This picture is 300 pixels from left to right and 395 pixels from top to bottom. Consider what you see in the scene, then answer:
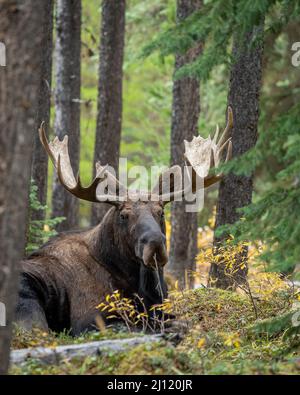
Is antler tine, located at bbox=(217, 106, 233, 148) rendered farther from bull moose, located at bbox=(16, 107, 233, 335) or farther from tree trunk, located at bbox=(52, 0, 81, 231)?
tree trunk, located at bbox=(52, 0, 81, 231)

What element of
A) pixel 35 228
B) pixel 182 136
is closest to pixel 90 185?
pixel 35 228

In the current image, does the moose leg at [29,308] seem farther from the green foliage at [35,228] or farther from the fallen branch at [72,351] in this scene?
the fallen branch at [72,351]

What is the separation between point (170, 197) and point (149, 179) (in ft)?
39.5

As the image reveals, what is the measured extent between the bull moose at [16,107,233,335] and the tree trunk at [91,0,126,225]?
5.55 metres

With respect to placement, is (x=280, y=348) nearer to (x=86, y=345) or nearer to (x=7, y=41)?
(x=86, y=345)

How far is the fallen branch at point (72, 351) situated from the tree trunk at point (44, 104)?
6400 millimetres

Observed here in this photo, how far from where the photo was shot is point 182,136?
1588 cm

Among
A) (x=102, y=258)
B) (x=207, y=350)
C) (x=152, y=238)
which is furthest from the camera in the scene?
(x=102, y=258)

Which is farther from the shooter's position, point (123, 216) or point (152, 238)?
point (123, 216)

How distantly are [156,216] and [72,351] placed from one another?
4024mm

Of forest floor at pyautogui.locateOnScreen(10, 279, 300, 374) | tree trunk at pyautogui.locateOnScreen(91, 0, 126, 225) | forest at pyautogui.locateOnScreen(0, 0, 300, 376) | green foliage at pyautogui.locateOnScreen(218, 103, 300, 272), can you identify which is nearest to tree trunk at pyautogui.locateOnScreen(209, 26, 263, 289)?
forest at pyautogui.locateOnScreen(0, 0, 300, 376)

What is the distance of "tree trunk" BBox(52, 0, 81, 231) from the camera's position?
18.1 metres

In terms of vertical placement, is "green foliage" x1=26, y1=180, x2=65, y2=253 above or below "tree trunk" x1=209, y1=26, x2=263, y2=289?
below

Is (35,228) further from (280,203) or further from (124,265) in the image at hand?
(280,203)
